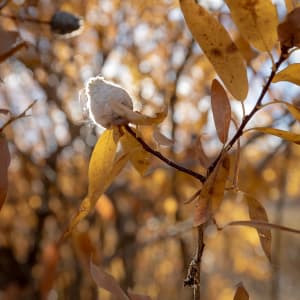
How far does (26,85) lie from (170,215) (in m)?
0.60

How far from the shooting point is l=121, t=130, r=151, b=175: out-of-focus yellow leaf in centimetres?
53

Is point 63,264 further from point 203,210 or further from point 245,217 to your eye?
point 203,210

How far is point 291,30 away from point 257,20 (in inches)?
1.5

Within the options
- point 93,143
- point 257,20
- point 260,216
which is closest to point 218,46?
point 257,20

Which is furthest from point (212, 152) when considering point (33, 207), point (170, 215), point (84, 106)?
point (84, 106)

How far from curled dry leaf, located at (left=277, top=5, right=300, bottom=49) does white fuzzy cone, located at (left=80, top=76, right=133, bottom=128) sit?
0.12 m

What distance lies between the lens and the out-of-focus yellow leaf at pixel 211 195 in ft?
1.62

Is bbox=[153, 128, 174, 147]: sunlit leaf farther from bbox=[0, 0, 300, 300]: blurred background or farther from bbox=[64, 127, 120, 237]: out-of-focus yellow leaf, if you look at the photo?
bbox=[0, 0, 300, 300]: blurred background

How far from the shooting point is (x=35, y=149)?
219cm

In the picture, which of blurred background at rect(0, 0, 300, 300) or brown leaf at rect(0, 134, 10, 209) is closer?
brown leaf at rect(0, 134, 10, 209)

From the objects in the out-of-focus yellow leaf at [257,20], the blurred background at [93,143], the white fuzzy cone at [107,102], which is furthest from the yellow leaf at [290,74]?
the blurred background at [93,143]

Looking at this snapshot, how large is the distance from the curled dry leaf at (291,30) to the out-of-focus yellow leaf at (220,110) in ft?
0.23

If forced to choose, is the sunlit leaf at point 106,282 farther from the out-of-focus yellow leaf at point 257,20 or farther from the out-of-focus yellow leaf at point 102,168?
the out-of-focus yellow leaf at point 257,20

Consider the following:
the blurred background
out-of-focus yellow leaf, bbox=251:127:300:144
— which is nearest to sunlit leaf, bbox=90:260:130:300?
out-of-focus yellow leaf, bbox=251:127:300:144
